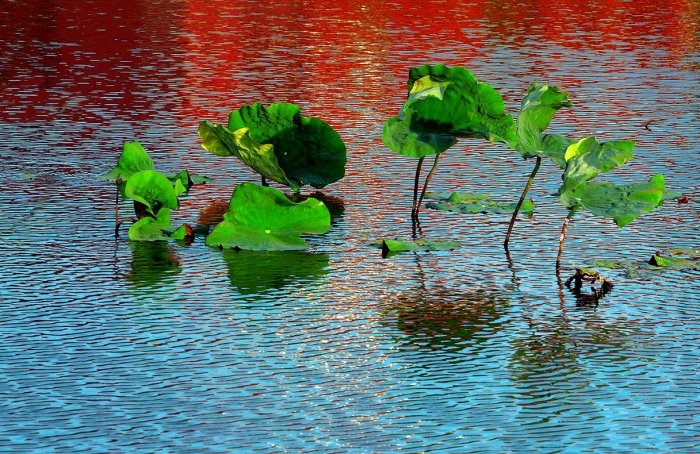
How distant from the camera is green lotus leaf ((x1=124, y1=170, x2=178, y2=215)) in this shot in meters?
6.27

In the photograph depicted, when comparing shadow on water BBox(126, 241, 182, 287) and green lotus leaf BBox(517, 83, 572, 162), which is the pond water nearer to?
shadow on water BBox(126, 241, 182, 287)

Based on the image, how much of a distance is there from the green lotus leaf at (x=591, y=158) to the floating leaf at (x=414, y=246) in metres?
0.56

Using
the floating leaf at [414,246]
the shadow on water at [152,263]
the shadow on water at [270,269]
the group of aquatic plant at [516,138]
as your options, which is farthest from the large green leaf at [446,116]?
the shadow on water at [152,263]

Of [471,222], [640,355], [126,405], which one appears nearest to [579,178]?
[471,222]

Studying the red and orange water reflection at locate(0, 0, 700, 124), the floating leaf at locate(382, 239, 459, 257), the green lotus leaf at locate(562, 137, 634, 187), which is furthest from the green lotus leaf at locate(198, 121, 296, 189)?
the red and orange water reflection at locate(0, 0, 700, 124)

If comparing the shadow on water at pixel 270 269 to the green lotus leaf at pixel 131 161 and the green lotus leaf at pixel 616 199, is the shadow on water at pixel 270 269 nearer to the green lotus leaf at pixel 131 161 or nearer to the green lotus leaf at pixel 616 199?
the green lotus leaf at pixel 131 161

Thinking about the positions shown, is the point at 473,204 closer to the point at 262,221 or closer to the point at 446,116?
the point at 446,116

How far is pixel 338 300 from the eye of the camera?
5441 mm

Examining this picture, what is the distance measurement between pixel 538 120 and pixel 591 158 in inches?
13.2

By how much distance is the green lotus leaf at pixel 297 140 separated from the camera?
682cm

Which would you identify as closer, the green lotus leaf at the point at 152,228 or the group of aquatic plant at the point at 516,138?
the group of aquatic plant at the point at 516,138

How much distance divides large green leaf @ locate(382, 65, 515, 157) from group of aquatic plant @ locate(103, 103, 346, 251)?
46cm

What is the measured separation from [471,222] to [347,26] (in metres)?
6.44

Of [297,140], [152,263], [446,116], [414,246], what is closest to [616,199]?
[414,246]
